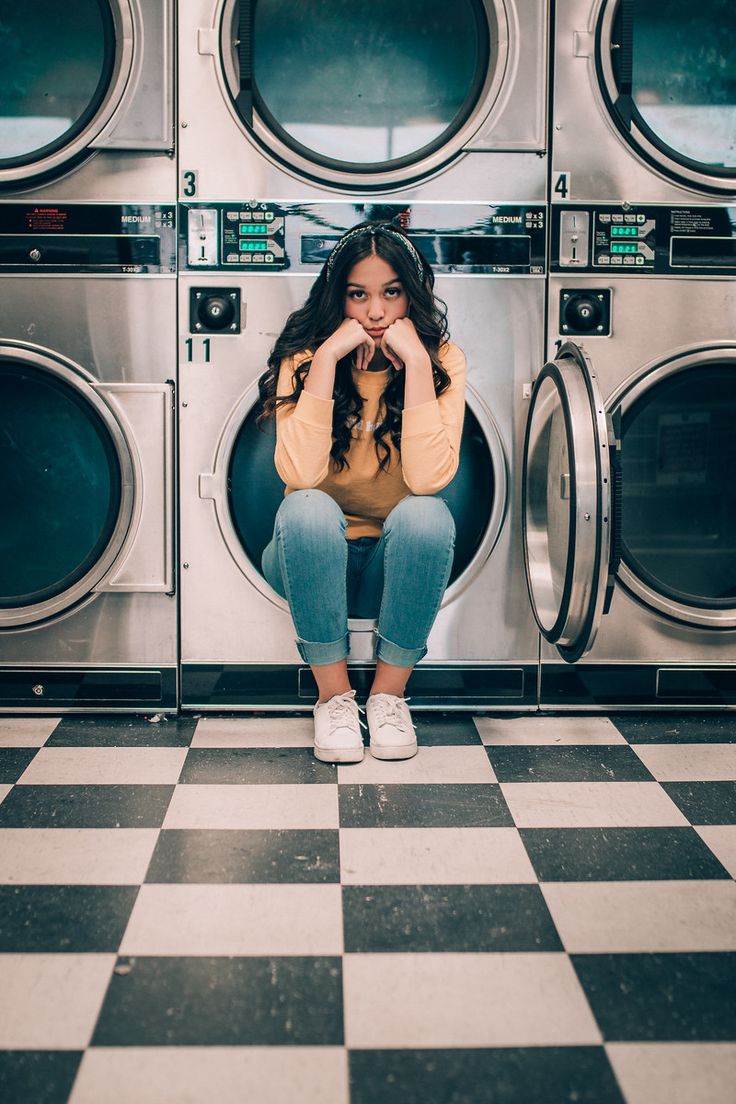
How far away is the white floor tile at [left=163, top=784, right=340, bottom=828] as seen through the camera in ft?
5.67

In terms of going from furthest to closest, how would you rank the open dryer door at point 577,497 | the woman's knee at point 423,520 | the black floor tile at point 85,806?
the woman's knee at point 423,520 → the open dryer door at point 577,497 → the black floor tile at point 85,806

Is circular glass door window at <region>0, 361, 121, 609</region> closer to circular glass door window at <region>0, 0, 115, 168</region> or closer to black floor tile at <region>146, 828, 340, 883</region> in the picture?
circular glass door window at <region>0, 0, 115, 168</region>

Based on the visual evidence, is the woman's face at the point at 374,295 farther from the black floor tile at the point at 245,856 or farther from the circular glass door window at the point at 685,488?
the black floor tile at the point at 245,856

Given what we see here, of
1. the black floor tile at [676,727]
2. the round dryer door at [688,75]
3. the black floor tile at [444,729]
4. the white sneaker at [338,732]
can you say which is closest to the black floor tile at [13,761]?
the white sneaker at [338,732]

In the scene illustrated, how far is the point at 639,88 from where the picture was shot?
7.56 ft

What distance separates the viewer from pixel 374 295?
201cm

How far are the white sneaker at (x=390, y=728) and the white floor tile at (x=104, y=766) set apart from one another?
0.38 metres

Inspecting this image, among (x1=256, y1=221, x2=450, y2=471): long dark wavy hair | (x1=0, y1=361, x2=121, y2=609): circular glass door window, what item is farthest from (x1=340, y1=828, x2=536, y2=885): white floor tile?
(x1=0, y1=361, x2=121, y2=609): circular glass door window

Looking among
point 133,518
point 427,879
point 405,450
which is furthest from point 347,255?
point 427,879

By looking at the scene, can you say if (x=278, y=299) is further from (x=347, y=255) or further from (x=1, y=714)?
(x=1, y=714)

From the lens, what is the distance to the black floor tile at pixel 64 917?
136cm

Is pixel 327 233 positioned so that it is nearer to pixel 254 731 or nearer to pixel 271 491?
pixel 271 491

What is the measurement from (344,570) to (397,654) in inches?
8.8

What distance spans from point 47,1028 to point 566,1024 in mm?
600
